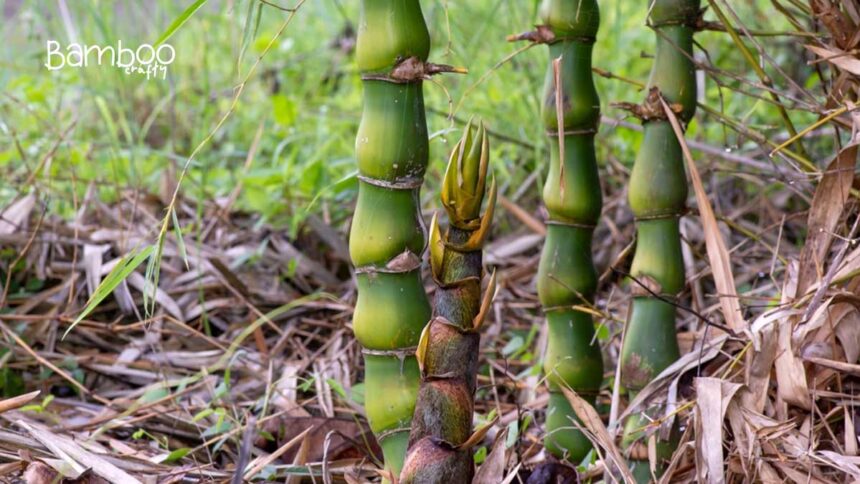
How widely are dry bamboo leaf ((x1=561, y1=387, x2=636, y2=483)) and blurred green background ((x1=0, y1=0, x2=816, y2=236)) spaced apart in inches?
33.4

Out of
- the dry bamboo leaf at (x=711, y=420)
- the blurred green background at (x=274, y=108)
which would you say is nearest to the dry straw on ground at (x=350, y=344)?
the dry bamboo leaf at (x=711, y=420)

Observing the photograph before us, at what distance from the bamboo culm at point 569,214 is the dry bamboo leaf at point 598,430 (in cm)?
3

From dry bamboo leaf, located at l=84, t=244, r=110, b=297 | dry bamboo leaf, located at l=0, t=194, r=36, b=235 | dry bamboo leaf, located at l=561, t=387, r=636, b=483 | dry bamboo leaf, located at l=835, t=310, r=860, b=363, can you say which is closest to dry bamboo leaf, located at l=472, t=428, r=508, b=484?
dry bamboo leaf, located at l=561, t=387, r=636, b=483

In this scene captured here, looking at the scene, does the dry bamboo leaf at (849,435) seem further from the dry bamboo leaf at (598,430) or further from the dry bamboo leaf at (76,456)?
the dry bamboo leaf at (76,456)

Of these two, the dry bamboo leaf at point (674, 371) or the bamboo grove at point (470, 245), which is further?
the dry bamboo leaf at point (674, 371)

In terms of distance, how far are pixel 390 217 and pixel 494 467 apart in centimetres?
30

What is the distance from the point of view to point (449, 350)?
943 millimetres

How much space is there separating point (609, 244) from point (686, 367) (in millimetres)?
1021

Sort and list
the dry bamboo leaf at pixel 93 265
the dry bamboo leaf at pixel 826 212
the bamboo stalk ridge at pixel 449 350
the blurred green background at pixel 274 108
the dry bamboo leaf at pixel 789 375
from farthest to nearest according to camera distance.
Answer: the blurred green background at pixel 274 108 → the dry bamboo leaf at pixel 93 265 → the dry bamboo leaf at pixel 826 212 → the dry bamboo leaf at pixel 789 375 → the bamboo stalk ridge at pixel 449 350

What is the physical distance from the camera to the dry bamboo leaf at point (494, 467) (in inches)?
40.1

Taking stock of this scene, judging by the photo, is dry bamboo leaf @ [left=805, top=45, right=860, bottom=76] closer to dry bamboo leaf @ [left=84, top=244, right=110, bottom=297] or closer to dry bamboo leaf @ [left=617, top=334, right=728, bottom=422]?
dry bamboo leaf @ [left=617, top=334, right=728, bottom=422]

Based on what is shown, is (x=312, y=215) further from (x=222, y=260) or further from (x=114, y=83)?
(x=114, y=83)

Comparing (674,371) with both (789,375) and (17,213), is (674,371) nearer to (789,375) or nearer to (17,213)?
(789,375)

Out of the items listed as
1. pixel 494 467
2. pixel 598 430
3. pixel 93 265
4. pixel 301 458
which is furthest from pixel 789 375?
pixel 93 265
